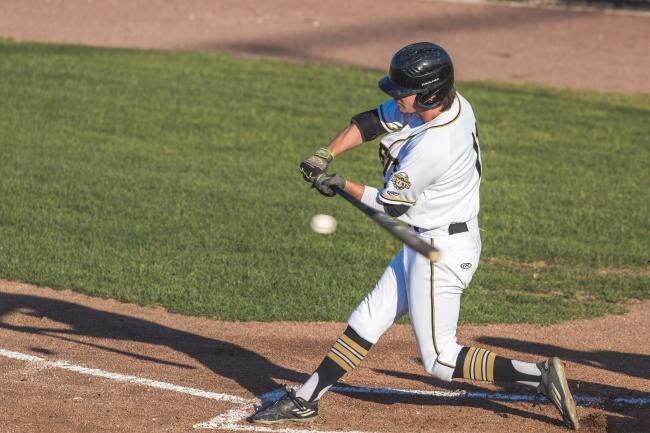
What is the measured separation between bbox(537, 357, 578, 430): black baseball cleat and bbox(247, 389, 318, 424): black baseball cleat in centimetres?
134

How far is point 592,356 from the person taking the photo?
8.08m

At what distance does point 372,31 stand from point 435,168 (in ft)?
48.8

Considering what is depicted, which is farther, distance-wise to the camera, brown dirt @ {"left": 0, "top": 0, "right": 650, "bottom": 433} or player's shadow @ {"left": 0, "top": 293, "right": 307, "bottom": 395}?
player's shadow @ {"left": 0, "top": 293, "right": 307, "bottom": 395}

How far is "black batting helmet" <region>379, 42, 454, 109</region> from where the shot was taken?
5937 mm

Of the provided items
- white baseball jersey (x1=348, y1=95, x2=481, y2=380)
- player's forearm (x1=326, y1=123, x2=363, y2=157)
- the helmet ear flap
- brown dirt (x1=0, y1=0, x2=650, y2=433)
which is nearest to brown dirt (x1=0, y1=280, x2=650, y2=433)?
brown dirt (x1=0, y1=0, x2=650, y2=433)

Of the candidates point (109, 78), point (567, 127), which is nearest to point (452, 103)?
point (567, 127)

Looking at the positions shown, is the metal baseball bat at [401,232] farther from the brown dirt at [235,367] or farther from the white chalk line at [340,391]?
the white chalk line at [340,391]

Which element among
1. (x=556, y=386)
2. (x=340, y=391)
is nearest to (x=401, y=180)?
(x=556, y=386)

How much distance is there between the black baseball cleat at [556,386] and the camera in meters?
6.23

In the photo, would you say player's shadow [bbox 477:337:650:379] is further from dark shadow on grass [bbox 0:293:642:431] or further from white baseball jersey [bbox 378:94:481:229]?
white baseball jersey [bbox 378:94:481:229]

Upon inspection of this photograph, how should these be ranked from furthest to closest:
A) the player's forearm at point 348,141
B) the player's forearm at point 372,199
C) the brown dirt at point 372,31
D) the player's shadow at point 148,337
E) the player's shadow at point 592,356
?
the brown dirt at point 372,31 < the player's shadow at point 592,356 < the player's shadow at point 148,337 < the player's forearm at point 348,141 < the player's forearm at point 372,199

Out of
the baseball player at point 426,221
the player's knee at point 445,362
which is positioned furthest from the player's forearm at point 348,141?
the player's knee at point 445,362

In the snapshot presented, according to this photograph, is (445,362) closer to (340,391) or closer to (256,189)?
(340,391)

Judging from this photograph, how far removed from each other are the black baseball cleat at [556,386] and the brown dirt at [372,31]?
40.6 ft
